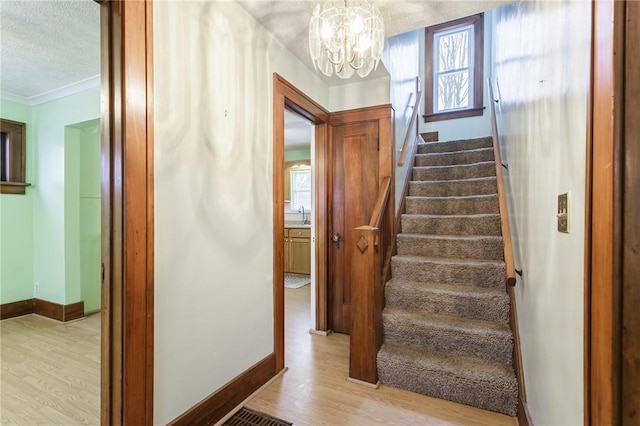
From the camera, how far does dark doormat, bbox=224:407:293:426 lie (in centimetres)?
182

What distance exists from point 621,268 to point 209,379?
192cm

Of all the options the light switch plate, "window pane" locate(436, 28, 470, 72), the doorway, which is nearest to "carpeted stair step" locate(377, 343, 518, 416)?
the light switch plate

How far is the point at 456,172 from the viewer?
368 cm

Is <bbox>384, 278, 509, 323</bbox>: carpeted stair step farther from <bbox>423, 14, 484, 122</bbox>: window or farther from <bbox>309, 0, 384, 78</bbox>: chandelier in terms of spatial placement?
<bbox>423, 14, 484, 122</bbox>: window

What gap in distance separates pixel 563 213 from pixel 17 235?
5.08 metres

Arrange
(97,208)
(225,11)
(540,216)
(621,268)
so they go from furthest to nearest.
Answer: (97,208), (225,11), (540,216), (621,268)

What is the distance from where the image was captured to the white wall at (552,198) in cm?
92

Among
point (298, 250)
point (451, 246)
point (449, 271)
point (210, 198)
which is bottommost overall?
point (298, 250)

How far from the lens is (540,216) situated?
1.43 m

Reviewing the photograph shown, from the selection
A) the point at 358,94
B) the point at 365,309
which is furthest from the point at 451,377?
the point at 358,94

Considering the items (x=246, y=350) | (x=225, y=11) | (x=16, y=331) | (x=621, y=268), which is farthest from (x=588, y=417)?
(x=16, y=331)

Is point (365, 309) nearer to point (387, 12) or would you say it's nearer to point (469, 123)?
point (387, 12)

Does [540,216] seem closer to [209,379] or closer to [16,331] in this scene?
[209,379]

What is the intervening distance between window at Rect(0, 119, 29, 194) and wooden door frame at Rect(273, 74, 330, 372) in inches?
133
